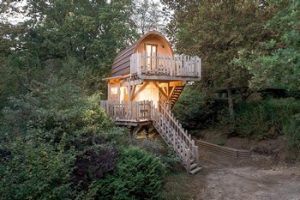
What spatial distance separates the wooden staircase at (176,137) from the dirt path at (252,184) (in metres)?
0.84

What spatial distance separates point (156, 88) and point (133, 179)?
29.3 feet

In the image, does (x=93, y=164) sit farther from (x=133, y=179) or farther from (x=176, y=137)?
(x=176, y=137)

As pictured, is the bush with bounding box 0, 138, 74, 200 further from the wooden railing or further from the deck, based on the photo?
the wooden railing

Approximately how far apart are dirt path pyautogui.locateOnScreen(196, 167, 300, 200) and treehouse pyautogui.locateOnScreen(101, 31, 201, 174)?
1.31 m

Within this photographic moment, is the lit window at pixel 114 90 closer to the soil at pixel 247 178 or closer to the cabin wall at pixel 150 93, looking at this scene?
the cabin wall at pixel 150 93

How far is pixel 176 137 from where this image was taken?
13.7 meters

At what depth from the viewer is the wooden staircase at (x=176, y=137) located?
42.5ft

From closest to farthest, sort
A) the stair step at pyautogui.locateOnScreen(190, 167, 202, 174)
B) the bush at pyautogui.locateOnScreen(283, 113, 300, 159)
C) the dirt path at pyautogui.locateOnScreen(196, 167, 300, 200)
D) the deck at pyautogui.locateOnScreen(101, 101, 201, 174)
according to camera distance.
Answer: the dirt path at pyautogui.locateOnScreen(196, 167, 300, 200) < the stair step at pyautogui.locateOnScreen(190, 167, 202, 174) < the deck at pyautogui.locateOnScreen(101, 101, 201, 174) < the bush at pyautogui.locateOnScreen(283, 113, 300, 159)

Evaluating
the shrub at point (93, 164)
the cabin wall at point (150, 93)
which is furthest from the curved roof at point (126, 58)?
the shrub at point (93, 164)

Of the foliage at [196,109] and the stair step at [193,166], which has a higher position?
the foliage at [196,109]

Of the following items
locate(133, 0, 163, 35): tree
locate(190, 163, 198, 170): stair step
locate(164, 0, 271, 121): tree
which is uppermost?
locate(133, 0, 163, 35): tree

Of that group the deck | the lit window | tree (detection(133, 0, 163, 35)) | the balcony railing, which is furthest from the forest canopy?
tree (detection(133, 0, 163, 35))

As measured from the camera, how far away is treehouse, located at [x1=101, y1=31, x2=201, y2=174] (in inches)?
541

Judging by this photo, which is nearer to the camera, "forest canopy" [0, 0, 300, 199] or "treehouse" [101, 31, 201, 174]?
"forest canopy" [0, 0, 300, 199]
